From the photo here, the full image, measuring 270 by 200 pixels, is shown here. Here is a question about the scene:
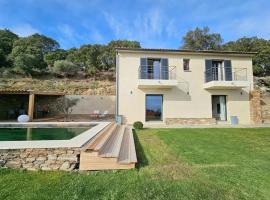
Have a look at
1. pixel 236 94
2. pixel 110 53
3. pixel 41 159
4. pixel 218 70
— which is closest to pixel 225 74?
pixel 218 70

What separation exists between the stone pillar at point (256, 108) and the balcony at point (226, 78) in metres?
1.30

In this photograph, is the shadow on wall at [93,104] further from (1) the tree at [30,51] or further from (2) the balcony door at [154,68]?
(1) the tree at [30,51]

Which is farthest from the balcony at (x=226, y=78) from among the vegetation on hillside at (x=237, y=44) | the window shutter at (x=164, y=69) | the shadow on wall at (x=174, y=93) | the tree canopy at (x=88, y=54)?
the tree canopy at (x=88, y=54)

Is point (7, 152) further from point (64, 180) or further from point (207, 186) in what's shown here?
point (207, 186)

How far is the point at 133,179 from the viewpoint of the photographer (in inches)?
166

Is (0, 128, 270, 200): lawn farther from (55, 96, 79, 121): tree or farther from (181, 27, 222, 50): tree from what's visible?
(181, 27, 222, 50): tree

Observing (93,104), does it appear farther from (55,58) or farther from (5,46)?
(5,46)

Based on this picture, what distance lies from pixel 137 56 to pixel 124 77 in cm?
206

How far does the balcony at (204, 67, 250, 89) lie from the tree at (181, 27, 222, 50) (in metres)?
21.5

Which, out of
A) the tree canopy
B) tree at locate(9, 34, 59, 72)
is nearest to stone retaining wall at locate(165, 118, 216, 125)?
the tree canopy

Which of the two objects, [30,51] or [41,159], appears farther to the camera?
[30,51]

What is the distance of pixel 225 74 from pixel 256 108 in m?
3.88

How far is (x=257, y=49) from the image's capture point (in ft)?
108

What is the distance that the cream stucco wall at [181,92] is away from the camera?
15.2 m
